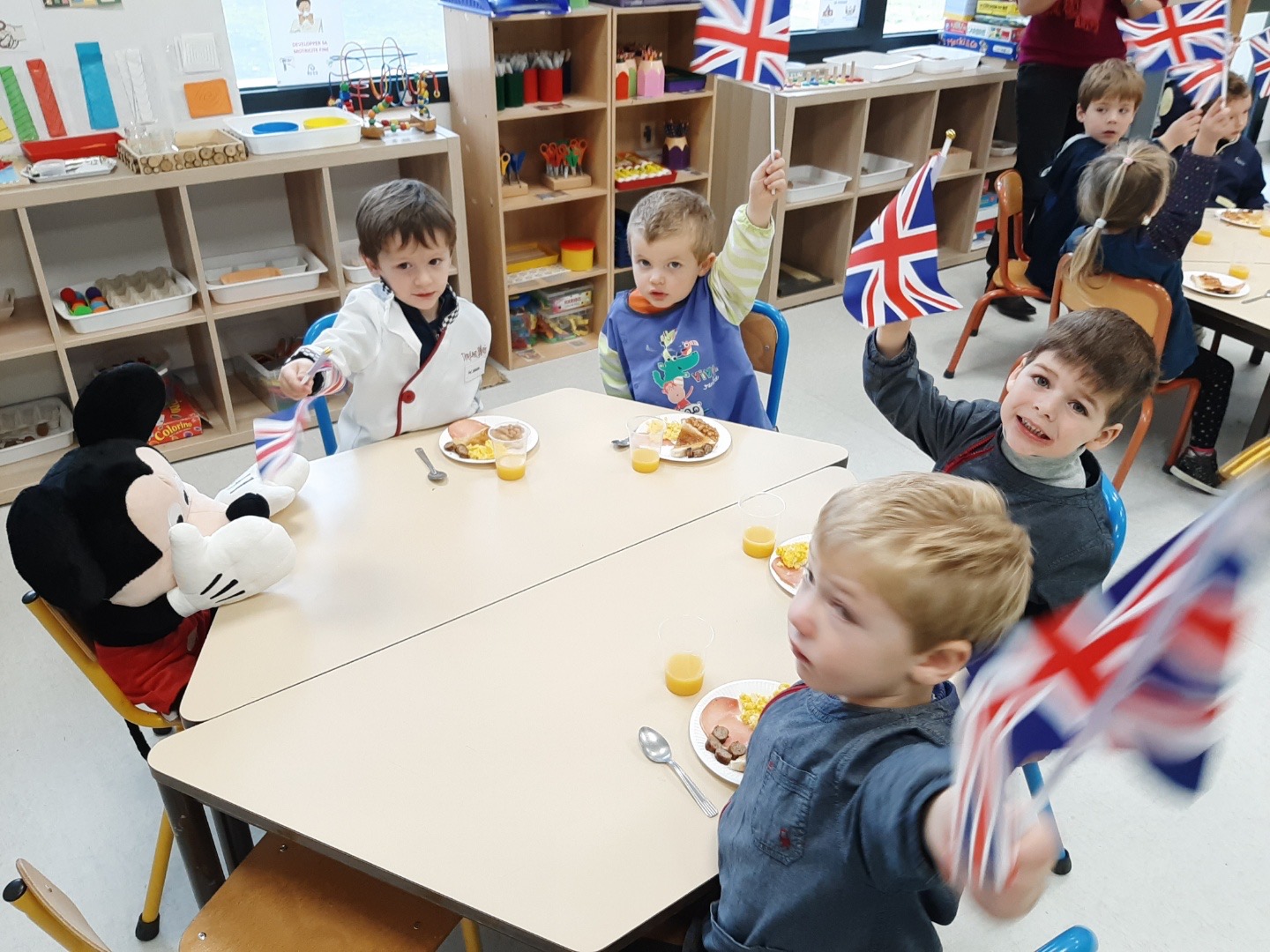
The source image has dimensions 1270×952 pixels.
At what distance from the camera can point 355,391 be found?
2305 millimetres

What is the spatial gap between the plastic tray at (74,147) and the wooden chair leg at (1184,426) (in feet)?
12.9

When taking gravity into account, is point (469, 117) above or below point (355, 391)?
above

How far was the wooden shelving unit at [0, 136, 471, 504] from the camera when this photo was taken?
3.17 metres

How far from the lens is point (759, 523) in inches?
72.4

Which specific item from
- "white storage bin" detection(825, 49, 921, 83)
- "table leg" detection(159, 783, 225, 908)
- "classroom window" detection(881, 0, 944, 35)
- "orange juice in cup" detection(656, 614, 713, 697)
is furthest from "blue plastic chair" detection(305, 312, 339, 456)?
"classroom window" detection(881, 0, 944, 35)

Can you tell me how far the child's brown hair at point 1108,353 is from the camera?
165 cm

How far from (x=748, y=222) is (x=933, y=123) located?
3.36m

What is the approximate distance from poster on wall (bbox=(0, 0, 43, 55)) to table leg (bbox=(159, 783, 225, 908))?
280cm

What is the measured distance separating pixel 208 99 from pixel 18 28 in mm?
605

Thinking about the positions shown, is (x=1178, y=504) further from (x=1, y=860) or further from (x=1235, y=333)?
(x=1, y=860)

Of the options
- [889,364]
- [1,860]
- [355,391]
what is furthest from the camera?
[355,391]

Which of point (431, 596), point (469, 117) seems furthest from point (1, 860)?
point (469, 117)

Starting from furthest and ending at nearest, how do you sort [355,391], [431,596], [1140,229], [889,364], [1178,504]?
[1178,504]
[1140,229]
[355,391]
[889,364]
[431,596]

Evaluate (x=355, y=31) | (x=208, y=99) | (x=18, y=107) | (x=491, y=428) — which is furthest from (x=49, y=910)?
(x=355, y=31)
